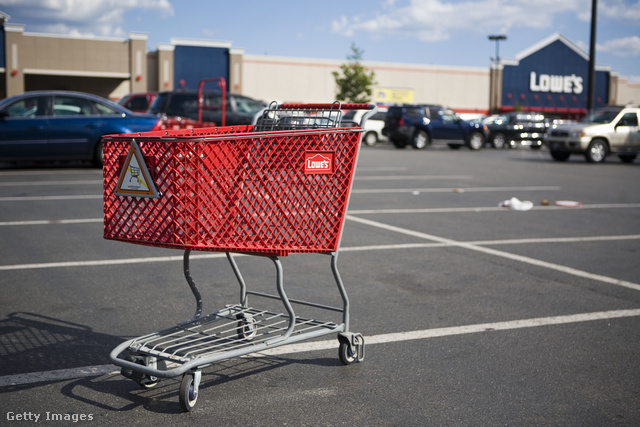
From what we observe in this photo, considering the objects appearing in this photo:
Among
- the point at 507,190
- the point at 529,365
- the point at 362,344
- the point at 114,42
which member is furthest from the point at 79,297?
the point at 114,42

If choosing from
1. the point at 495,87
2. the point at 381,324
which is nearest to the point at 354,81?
the point at 495,87

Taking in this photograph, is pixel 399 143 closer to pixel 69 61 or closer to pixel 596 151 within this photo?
pixel 596 151

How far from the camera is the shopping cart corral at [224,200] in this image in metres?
3.50

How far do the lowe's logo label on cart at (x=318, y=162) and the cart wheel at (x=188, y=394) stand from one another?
3.89 feet

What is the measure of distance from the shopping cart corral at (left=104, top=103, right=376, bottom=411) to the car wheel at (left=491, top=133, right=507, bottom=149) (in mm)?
29682

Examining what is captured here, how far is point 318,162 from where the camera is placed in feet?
12.7

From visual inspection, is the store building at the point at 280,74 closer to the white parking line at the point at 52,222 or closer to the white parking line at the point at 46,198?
the white parking line at the point at 46,198

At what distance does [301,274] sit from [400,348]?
6.79ft

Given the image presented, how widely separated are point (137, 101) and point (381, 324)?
18622 millimetres

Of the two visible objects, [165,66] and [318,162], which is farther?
[165,66]

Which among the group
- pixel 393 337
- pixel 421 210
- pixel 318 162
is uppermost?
pixel 318 162

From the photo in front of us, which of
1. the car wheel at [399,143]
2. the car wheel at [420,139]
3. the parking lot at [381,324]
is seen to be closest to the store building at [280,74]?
the car wheel at [399,143]

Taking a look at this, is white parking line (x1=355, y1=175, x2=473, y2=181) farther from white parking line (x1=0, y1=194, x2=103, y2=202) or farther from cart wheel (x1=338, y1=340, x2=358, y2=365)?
cart wheel (x1=338, y1=340, x2=358, y2=365)

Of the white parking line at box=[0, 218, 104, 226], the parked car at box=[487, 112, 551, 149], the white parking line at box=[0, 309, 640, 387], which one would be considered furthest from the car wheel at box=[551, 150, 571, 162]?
the white parking line at box=[0, 309, 640, 387]
